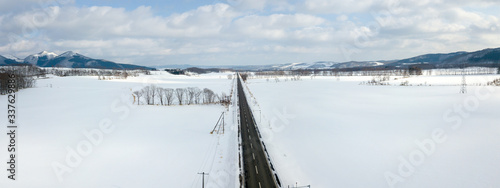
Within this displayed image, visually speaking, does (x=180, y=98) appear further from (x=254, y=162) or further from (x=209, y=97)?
(x=254, y=162)

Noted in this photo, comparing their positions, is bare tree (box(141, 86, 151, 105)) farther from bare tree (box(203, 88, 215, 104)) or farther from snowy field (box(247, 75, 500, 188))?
snowy field (box(247, 75, 500, 188))

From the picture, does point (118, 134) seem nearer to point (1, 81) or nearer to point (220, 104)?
point (220, 104)

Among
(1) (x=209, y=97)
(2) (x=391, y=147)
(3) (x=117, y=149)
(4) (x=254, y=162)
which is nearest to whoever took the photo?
(4) (x=254, y=162)

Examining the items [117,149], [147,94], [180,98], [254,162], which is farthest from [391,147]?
[147,94]

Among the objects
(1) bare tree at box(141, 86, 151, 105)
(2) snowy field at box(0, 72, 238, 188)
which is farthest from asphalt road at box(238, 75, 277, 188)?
(1) bare tree at box(141, 86, 151, 105)

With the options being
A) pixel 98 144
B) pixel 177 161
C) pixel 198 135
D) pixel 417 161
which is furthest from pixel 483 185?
pixel 98 144

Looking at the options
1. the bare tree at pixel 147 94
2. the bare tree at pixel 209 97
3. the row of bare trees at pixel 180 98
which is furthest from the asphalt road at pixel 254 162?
the bare tree at pixel 147 94

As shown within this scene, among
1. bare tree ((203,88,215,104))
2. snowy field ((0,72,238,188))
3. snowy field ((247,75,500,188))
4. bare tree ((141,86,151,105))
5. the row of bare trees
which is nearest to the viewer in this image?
snowy field ((247,75,500,188))

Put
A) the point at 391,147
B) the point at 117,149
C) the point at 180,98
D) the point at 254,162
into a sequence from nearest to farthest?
the point at 254,162 < the point at 391,147 < the point at 117,149 < the point at 180,98
